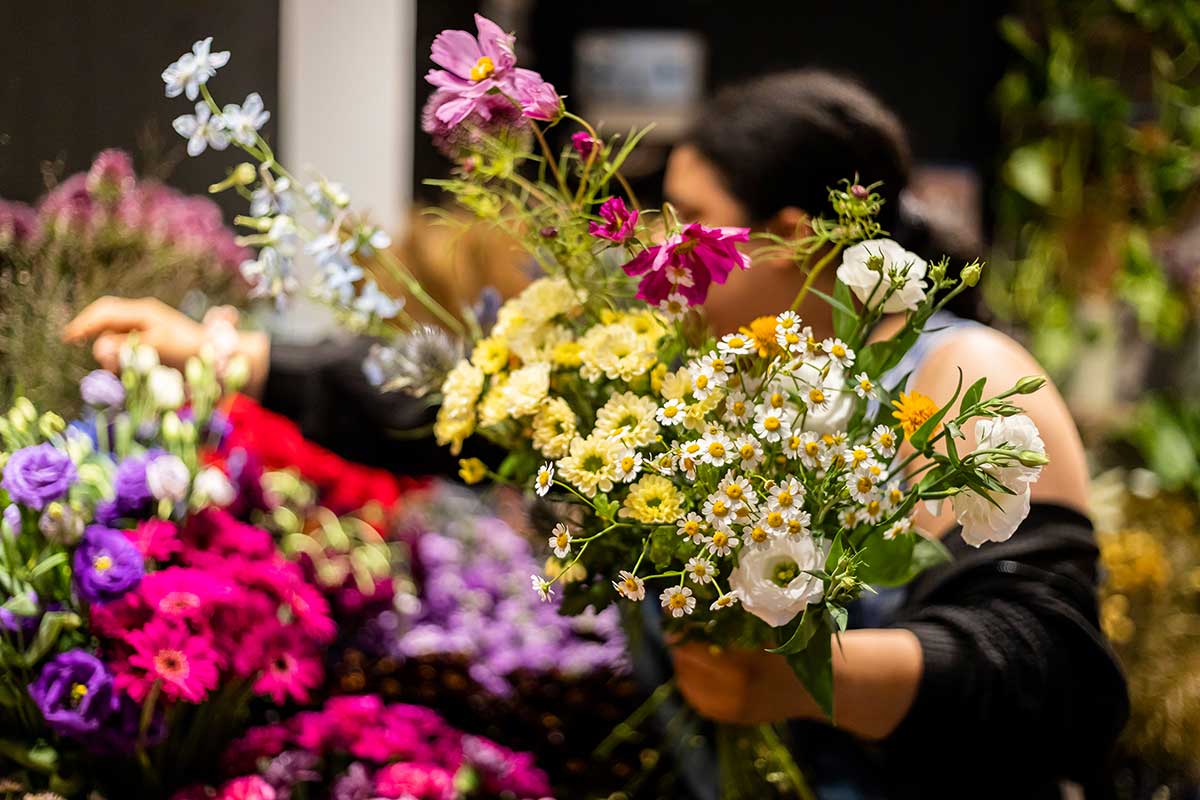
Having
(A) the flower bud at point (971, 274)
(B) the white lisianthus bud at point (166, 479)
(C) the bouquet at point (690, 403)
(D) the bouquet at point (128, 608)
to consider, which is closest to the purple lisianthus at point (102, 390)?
(D) the bouquet at point (128, 608)

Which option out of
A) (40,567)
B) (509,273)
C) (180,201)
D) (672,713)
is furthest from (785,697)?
(509,273)

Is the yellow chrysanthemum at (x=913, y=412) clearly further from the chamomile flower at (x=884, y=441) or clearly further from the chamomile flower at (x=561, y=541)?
the chamomile flower at (x=561, y=541)

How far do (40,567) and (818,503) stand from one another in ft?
2.00

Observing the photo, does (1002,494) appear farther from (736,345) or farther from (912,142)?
(912,142)

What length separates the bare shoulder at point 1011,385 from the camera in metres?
1.07

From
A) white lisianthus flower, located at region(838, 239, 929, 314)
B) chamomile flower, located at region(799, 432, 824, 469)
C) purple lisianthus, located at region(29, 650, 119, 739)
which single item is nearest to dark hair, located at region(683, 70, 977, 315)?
white lisianthus flower, located at region(838, 239, 929, 314)

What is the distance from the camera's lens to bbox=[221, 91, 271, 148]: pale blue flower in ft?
2.90

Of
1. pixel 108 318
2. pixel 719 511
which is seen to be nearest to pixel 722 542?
pixel 719 511

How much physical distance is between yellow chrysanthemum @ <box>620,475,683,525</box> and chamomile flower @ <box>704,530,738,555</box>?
39 mm

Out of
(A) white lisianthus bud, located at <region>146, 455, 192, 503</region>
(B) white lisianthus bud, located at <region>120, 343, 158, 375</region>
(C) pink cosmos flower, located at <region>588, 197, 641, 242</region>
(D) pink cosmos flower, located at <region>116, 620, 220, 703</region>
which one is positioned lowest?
(D) pink cosmos flower, located at <region>116, 620, 220, 703</region>

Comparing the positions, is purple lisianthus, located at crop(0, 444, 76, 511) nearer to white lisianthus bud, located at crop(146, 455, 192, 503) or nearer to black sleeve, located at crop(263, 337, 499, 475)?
white lisianthus bud, located at crop(146, 455, 192, 503)

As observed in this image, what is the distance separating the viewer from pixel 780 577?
71 cm

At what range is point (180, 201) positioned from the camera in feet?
4.00

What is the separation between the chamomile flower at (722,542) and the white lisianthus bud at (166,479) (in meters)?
0.53
